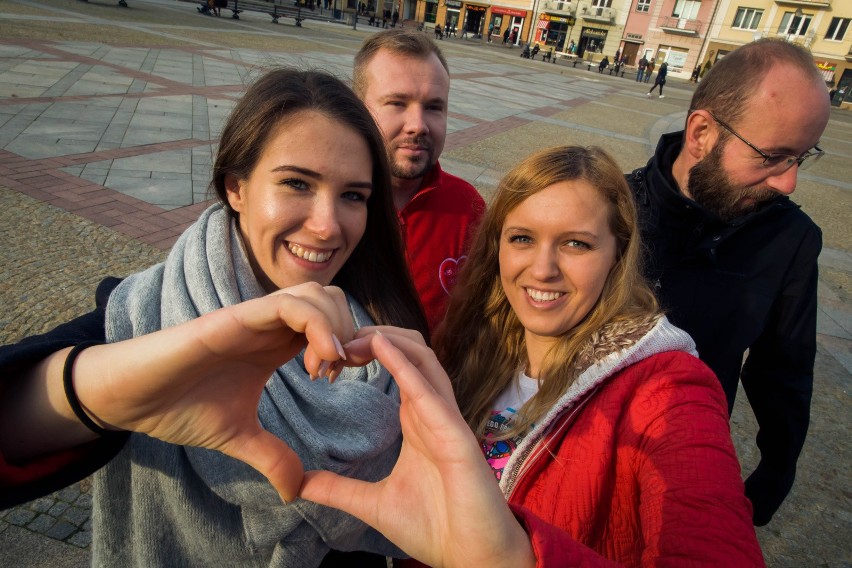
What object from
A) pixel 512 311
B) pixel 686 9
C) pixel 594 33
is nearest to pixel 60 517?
pixel 512 311

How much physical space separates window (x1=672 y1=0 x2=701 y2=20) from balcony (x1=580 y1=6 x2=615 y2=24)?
5357 mm

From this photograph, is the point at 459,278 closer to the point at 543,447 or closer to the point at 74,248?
the point at 543,447

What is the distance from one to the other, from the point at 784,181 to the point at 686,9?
50.5 meters

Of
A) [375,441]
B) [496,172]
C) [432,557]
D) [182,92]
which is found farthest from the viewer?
[182,92]

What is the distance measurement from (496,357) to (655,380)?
63cm

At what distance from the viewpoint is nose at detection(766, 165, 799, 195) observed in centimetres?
189

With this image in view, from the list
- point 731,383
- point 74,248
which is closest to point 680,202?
point 731,383

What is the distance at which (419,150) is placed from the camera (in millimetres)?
2451

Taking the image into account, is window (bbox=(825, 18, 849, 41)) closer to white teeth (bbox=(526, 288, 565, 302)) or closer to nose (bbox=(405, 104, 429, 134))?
nose (bbox=(405, 104, 429, 134))

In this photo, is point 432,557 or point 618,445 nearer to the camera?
point 432,557

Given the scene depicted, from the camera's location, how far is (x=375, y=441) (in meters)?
1.39

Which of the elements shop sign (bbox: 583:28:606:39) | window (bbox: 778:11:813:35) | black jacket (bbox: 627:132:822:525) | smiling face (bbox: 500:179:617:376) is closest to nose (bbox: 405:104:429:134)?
smiling face (bbox: 500:179:617:376)

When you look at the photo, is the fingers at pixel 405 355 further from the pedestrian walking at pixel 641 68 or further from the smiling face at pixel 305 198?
the pedestrian walking at pixel 641 68

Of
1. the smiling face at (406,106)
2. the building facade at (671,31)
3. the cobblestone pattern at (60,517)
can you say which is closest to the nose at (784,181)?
the smiling face at (406,106)
